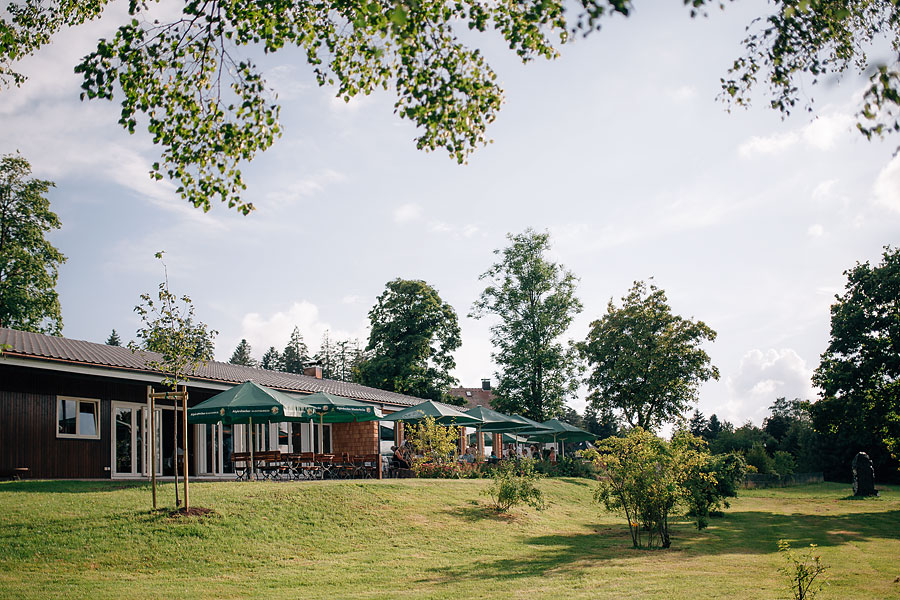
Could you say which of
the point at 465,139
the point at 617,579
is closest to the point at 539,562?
the point at 617,579

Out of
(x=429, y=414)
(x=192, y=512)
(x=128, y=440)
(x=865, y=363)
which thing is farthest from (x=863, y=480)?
(x=192, y=512)

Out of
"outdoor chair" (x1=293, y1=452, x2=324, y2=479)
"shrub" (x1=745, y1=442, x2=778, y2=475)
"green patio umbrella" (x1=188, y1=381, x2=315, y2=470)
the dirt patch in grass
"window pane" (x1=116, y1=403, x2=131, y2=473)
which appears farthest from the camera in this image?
"shrub" (x1=745, y1=442, x2=778, y2=475)

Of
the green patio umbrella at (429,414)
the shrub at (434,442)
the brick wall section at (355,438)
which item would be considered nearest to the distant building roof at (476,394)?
the brick wall section at (355,438)

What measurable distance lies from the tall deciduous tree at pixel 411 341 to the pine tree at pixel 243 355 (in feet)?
167

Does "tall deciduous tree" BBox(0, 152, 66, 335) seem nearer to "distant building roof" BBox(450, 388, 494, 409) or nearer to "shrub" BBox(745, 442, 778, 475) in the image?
"shrub" BBox(745, 442, 778, 475)

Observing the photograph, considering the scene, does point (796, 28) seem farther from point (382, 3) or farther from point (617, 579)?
point (617, 579)

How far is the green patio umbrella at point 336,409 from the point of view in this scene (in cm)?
2034

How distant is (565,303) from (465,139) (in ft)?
127

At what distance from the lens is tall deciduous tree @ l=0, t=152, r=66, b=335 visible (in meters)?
35.3

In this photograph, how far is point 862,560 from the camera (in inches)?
569

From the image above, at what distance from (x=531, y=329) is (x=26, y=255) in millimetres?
27518

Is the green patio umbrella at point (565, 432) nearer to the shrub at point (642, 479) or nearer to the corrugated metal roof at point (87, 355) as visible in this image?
the corrugated metal roof at point (87, 355)

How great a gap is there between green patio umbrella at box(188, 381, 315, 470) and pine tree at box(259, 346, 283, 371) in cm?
8246

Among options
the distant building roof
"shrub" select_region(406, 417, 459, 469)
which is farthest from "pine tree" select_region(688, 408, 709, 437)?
"shrub" select_region(406, 417, 459, 469)
